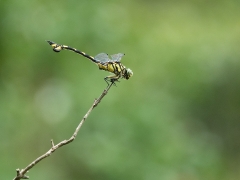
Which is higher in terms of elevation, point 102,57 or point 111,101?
point 111,101

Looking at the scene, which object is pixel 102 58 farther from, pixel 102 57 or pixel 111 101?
pixel 111 101

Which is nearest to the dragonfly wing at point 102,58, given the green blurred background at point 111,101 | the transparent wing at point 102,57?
the transparent wing at point 102,57

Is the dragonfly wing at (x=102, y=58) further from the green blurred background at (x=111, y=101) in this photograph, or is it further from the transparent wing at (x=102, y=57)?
the green blurred background at (x=111, y=101)

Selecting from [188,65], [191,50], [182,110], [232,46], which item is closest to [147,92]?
[182,110]

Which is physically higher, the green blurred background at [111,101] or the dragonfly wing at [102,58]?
the green blurred background at [111,101]

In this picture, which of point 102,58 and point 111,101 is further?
point 111,101

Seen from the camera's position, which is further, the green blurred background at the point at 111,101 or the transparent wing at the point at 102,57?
the green blurred background at the point at 111,101

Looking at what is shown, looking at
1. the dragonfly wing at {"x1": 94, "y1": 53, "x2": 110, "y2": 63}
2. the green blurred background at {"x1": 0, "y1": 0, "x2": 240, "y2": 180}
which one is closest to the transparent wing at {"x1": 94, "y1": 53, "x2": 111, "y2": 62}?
the dragonfly wing at {"x1": 94, "y1": 53, "x2": 110, "y2": 63}

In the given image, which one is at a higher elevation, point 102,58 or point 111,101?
point 111,101

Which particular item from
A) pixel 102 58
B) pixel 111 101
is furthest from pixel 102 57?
pixel 111 101
